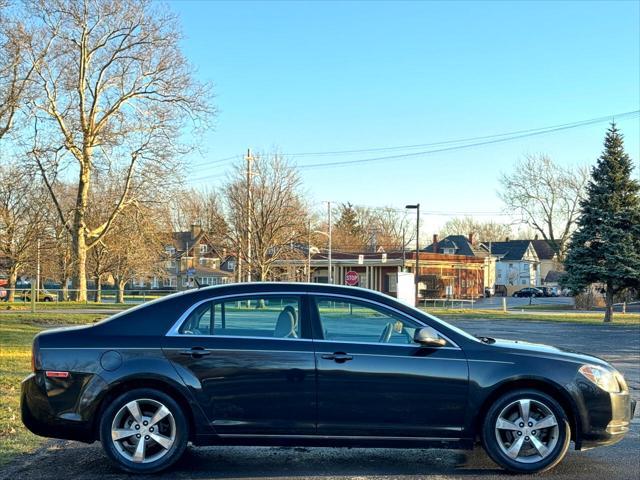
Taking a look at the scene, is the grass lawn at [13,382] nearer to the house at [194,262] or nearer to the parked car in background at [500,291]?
the house at [194,262]

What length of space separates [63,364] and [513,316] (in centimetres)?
3355

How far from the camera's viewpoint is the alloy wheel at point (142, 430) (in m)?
5.52

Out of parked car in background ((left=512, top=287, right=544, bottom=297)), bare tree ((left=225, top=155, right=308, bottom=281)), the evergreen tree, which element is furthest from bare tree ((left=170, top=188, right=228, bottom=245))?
parked car in background ((left=512, top=287, right=544, bottom=297))

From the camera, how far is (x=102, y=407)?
5.55 metres

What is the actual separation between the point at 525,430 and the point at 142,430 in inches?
128

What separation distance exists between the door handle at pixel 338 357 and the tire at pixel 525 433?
1297mm

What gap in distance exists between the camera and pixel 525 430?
5.64 m

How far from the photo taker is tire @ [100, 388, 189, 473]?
550cm

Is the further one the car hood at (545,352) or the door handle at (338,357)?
the car hood at (545,352)

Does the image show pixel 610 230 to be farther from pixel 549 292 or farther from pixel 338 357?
pixel 549 292

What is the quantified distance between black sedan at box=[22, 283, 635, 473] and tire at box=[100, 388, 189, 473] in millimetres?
10

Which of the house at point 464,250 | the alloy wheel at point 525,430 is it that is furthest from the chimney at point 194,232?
the alloy wheel at point 525,430

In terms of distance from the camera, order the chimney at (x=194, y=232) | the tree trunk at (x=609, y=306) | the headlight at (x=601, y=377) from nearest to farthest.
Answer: the headlight at (x=601, y=377)
the tree trunk at (x=609, y=306)
the chimney at (x=194, y=232)

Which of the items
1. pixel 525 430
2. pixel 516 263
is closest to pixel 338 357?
pixel 525 430
